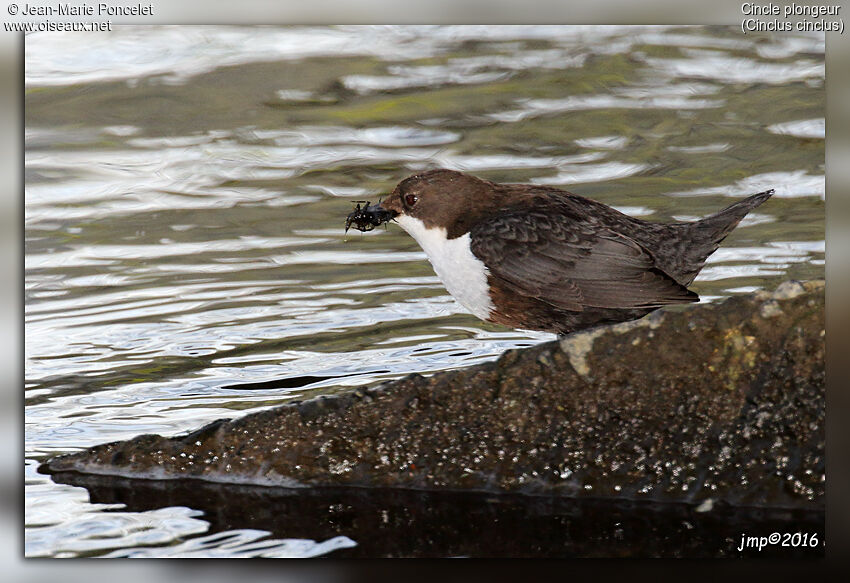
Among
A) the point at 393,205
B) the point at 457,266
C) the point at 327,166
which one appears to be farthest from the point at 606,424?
the point at 327,166

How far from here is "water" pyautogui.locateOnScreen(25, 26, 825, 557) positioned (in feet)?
9.59

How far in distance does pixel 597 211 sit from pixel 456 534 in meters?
1.02

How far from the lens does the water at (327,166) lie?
2924 mm

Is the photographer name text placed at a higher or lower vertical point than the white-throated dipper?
higher

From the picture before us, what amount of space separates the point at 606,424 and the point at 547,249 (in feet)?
1.75

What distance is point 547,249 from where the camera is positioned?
9.38ft

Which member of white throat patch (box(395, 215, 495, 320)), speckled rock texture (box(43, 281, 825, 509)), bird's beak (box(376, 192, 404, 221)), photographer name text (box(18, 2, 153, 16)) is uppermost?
photographer name text (box(18, 2, 153, 16))

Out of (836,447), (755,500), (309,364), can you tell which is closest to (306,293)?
(309,364)

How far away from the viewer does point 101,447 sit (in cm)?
285

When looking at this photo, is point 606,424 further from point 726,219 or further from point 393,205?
point 393,205

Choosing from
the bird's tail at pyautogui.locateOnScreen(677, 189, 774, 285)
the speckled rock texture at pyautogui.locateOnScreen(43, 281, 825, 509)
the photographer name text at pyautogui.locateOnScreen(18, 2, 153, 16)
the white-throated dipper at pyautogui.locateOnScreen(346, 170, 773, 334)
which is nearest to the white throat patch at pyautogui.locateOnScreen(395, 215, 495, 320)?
the white-throated dipper at pyautogui.locateOnScreen(346, 170, 773, 334)

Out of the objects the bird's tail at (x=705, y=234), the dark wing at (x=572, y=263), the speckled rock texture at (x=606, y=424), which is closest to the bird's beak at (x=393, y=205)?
the dark wing at (x=572, y=263)

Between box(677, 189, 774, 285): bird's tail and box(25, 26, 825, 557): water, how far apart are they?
0.15 ft

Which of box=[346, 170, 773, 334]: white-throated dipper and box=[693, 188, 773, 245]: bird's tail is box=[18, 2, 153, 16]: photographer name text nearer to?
box=[346, 170, 773, 334]: white-throated dipper
